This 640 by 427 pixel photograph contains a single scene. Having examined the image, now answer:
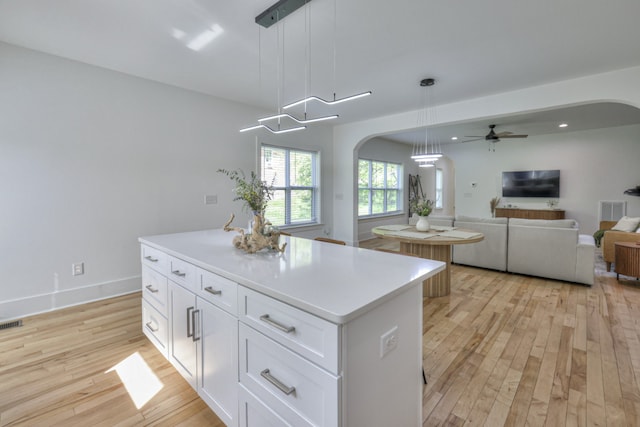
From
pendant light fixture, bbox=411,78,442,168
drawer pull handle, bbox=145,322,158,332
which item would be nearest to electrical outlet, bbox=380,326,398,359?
drawer pull handle, bbox=145,322,158,332

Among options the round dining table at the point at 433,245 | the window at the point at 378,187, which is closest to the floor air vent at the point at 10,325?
the round dining table at the point at 433,245

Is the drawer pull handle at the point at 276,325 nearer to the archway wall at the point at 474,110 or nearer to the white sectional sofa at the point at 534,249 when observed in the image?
the white sectional sofa at the point at 534,249

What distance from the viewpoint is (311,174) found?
19.5 feet

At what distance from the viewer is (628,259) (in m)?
3.81

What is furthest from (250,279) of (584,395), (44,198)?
(44,198)

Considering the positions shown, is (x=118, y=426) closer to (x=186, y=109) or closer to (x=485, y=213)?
(x=186, y=109)

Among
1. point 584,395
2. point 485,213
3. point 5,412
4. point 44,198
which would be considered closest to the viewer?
point 5,412

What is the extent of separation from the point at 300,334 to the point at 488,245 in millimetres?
4373

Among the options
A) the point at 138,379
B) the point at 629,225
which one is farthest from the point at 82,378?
the point at 629,225

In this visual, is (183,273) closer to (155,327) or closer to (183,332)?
(183,332)

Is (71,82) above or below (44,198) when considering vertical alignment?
above

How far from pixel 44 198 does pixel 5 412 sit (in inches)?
83.5

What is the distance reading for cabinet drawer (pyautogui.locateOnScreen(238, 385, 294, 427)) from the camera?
1.17m

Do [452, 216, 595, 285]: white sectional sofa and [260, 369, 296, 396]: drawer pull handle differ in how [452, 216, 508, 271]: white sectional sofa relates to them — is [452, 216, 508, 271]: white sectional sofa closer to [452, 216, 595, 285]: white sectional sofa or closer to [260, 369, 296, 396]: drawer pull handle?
[452, 216, 595, 285]: white sectional sofa
